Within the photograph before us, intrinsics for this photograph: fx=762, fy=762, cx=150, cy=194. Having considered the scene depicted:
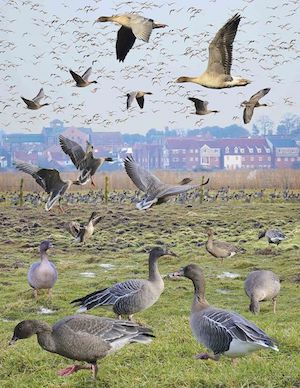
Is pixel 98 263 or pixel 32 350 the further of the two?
pixel 98 263

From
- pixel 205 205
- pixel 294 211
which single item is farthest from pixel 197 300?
pixel 205 205

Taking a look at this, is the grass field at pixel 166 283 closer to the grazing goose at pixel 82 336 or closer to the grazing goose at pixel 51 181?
the grazing goose at pixel 82 336

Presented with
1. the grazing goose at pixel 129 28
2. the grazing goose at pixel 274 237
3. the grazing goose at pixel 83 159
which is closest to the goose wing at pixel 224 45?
the grazing goose at pixel 129 28

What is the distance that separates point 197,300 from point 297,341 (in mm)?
1513

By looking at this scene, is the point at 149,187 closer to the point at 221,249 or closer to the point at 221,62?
the point at 221,62

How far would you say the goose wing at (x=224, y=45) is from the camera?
24.4 ft

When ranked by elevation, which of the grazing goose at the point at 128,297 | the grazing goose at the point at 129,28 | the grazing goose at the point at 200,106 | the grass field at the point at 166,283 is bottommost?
the grass field at the point at 166,283

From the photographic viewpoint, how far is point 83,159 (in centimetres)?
890

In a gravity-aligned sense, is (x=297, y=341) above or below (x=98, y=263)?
above

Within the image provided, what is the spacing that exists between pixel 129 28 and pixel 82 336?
3176 mm

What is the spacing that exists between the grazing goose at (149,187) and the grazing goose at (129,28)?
4.60 feet

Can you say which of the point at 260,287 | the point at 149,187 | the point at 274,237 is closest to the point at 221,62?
the point at 149,187

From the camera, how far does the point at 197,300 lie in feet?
27.8

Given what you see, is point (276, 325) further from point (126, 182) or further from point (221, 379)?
point (126, 182)
